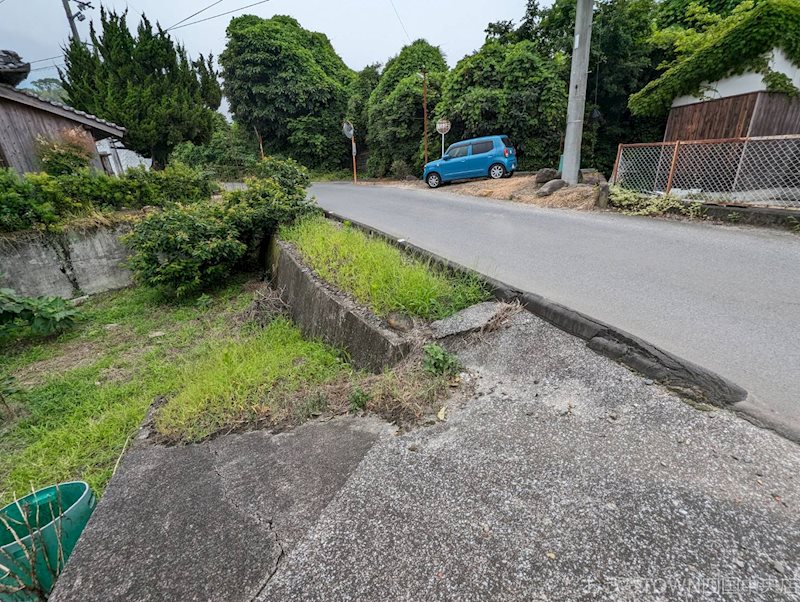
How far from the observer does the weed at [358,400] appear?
280 centimetres

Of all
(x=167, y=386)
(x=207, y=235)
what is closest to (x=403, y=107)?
(x=207, y=235)

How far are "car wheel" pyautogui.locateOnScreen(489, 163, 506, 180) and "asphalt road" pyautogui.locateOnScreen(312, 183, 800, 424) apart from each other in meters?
5.92

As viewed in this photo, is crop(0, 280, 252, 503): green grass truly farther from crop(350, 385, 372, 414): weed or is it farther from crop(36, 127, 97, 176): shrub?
crop(36, 127, 97, 176): shrub

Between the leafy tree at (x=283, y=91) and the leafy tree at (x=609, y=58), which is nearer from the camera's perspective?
the leafy tree at (x=609, y=58)

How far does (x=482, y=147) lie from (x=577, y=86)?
4.72 m

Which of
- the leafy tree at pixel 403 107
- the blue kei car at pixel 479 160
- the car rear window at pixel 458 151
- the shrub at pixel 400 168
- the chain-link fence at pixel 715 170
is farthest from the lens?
the shrub at pixel 400 168

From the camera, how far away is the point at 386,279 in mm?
4105

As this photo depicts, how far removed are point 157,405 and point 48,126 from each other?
41.6 ft

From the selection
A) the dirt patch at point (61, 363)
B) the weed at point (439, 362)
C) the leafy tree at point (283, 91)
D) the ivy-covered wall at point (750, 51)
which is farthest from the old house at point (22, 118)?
the ivy-covered wall at point (750, 51)

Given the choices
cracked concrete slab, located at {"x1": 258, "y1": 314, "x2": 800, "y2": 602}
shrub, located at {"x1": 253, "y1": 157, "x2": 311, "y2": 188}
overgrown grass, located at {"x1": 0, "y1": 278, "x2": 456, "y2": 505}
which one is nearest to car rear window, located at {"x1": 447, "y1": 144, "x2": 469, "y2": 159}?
shrub, located at {"x1": 253, "y1": 157, "x2": 311, "y2": 188}

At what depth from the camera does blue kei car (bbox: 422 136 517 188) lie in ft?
44.7

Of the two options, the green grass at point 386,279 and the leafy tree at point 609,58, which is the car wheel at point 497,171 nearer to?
the leafy tree at point 609,58

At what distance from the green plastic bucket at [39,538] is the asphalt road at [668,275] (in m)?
4.01

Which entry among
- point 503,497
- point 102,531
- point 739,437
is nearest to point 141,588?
point 102,531
